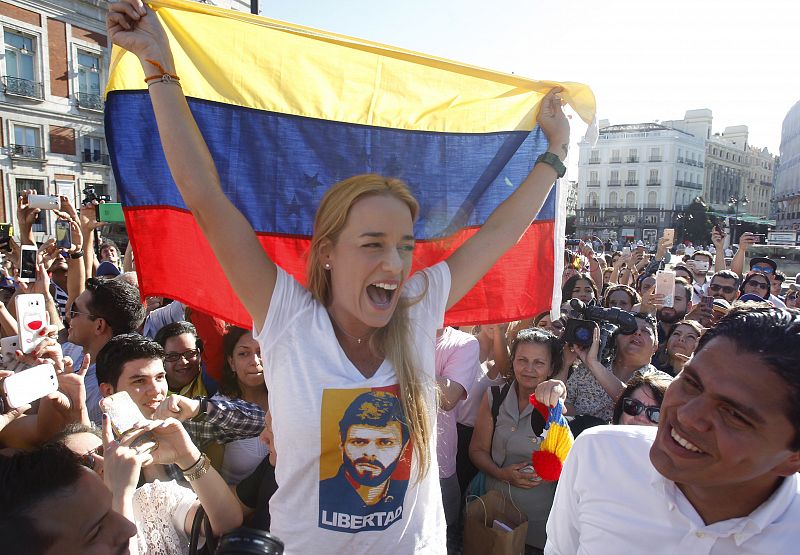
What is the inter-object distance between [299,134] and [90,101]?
27769 mm

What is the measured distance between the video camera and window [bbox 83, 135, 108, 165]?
88.8 feet

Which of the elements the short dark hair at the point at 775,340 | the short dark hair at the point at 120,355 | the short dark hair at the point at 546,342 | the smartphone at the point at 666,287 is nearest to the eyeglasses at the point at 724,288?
the smartphone at the point at 666,287

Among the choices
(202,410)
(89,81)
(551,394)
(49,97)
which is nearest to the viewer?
(202,410)

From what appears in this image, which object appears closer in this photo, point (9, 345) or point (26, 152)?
point (9, 345)

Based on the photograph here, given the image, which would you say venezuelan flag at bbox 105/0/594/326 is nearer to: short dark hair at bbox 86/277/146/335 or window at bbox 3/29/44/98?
short dark hair at bbox 86/277/146/335

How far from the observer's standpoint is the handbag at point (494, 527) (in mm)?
2535

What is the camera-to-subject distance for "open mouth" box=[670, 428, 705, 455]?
1234 mm

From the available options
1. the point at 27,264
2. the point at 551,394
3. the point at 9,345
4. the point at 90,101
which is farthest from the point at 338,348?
the point at 90,101

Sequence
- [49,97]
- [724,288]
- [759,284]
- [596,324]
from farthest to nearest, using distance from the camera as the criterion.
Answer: [49,97] < [724,288] < [759,284] < [596,324]

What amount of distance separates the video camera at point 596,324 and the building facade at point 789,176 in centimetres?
7286

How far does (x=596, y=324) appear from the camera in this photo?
372cm

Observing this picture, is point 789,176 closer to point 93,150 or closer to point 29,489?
point 93,150

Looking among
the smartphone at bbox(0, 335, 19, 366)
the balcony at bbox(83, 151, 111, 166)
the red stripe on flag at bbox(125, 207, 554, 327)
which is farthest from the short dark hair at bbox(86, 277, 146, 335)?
the balcony at bbox(83, 151, 111, 166)

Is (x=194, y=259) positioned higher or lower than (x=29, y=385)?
higher
